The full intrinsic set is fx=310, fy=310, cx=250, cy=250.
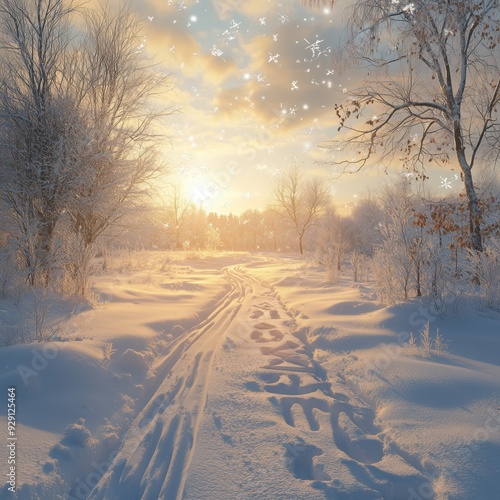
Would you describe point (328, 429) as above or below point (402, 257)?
below

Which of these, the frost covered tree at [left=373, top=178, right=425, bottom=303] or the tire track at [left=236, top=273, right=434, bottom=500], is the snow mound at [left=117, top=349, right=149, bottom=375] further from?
the frost covered tree at [left=373, top=178, right=425, bottom=303]

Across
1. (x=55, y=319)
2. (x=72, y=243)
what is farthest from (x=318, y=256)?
(x=55, y=319)

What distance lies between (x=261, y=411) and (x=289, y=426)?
1.20 feet

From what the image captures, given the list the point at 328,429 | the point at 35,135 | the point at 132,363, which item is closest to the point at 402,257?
the point at 328,429

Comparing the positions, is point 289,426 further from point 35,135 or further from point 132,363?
point 35,135

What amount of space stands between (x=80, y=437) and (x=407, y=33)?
8.75 meters

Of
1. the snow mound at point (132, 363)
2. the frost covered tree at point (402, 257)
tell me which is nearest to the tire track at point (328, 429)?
the snow mound at point (132, 363)

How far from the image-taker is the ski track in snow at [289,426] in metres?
2.26

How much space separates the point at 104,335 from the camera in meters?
5.01

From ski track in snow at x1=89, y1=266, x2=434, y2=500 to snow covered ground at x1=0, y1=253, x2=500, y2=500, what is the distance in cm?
1

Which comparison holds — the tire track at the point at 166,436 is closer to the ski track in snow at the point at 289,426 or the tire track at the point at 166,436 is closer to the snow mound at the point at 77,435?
the ski track in snow at the point at 289,426

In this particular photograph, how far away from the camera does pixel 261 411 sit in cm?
322

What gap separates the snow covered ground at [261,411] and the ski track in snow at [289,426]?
1cm

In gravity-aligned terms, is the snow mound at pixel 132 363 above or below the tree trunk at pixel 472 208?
below
